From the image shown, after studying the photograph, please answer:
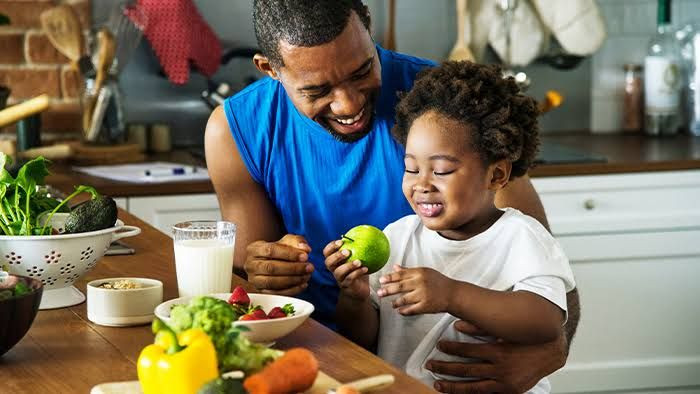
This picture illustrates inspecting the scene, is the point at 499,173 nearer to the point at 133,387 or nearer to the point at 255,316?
the point at 255,316

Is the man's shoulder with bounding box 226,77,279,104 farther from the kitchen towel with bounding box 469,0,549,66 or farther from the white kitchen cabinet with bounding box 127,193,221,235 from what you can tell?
the kitchen towel with bounding box 469,0,549,66

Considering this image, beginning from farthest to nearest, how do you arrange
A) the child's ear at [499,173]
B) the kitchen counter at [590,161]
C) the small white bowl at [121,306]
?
the kitchen counter at [590,161]
the child's ear at [499,173]
the small white bowl at [121,306]

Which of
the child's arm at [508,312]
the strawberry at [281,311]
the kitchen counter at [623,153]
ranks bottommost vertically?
the kitchen counter at [623,153]

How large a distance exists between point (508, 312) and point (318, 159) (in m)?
0.64

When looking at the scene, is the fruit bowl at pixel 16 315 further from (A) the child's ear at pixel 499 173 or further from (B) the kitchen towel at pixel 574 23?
(B) the kitchen towel at pixel 574 23

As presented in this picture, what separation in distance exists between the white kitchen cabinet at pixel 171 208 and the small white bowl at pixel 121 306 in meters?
1.55

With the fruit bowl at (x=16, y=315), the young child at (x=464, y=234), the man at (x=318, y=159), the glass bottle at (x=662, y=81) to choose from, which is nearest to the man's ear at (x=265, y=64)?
the man at (x=318, y=159)

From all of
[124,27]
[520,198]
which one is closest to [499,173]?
[520,198]

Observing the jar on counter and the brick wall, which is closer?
the brick wall

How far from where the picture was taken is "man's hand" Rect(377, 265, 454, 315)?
1748 millimetres

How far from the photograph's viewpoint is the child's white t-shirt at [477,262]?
6.40 ft

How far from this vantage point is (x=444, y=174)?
1.99m

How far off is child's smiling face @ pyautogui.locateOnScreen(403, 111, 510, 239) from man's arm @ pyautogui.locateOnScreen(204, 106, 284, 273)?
1.67 feet

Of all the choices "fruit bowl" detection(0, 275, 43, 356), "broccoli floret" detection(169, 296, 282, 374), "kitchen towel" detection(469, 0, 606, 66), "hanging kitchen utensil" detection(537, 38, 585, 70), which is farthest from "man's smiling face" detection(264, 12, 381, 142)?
"hanging kitchen utensil" detection(537, 38, 585, 70)
